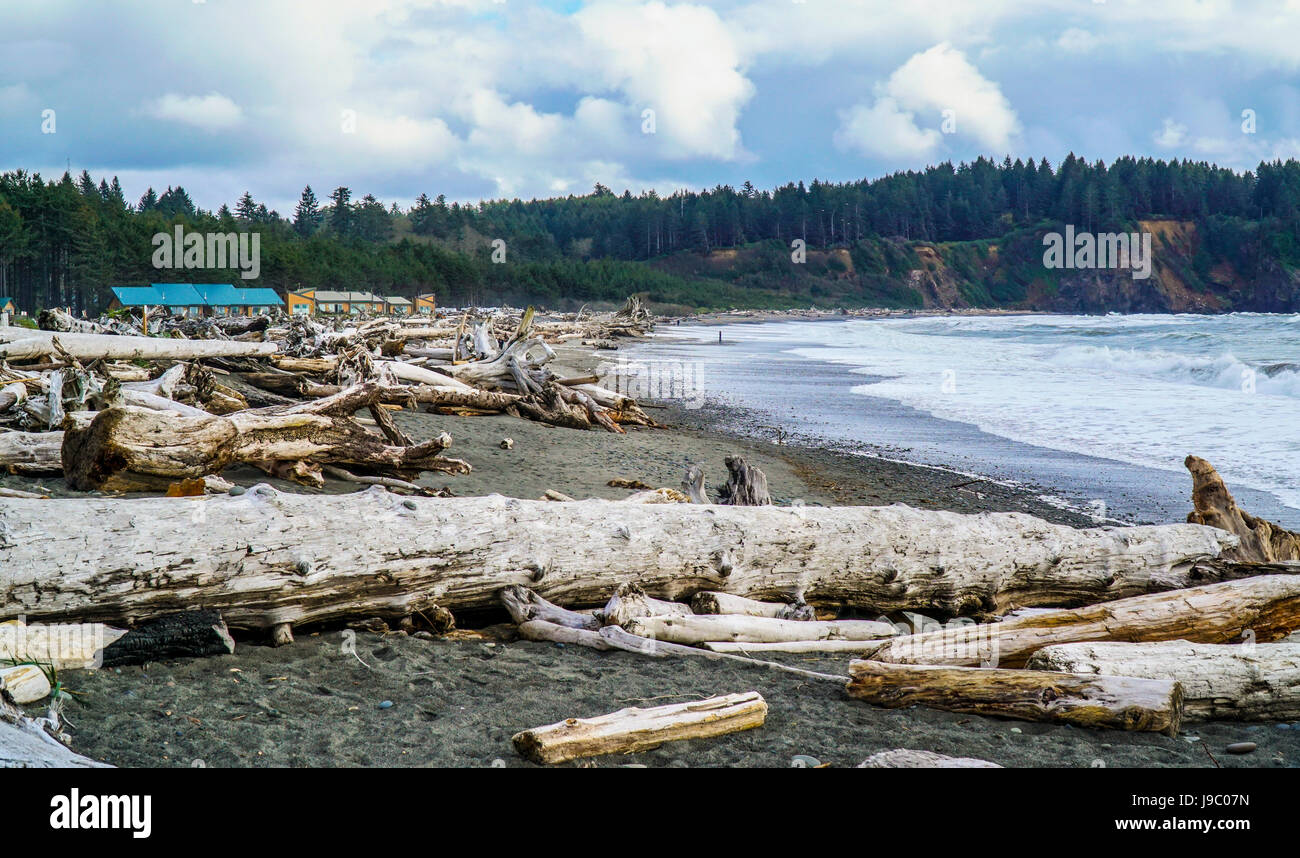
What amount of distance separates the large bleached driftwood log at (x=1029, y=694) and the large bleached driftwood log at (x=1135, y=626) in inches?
10.7

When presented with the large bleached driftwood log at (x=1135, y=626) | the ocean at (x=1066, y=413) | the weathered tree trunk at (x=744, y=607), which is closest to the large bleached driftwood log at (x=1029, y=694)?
the large bleached driftwood log at (x=1135, y=626)

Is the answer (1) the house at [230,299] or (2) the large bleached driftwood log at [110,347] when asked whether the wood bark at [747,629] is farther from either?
(1) the house at [230,299]

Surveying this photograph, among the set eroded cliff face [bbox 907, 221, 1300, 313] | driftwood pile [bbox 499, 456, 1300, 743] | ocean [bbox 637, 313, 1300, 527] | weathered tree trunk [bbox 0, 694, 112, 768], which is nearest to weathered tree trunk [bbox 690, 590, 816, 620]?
driftwood pile [bbox 499, 456, 1300, 743]

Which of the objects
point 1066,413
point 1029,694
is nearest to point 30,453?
point 1029,694

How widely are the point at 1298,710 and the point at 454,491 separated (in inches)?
230

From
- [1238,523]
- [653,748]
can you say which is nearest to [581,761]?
[653,748]

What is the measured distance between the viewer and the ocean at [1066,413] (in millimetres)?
9812

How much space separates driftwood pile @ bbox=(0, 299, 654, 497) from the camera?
5.53 m

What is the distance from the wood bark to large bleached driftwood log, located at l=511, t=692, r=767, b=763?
101cm

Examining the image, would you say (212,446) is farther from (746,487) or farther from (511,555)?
(746,487)

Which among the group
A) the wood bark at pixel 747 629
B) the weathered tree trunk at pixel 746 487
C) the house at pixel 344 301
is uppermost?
the house at pixel 344 301

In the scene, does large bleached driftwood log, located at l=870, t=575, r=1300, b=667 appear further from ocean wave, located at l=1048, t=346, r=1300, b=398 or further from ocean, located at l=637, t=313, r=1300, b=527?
ocean wave, located at l=1048, t=346, r=1300, b=398
